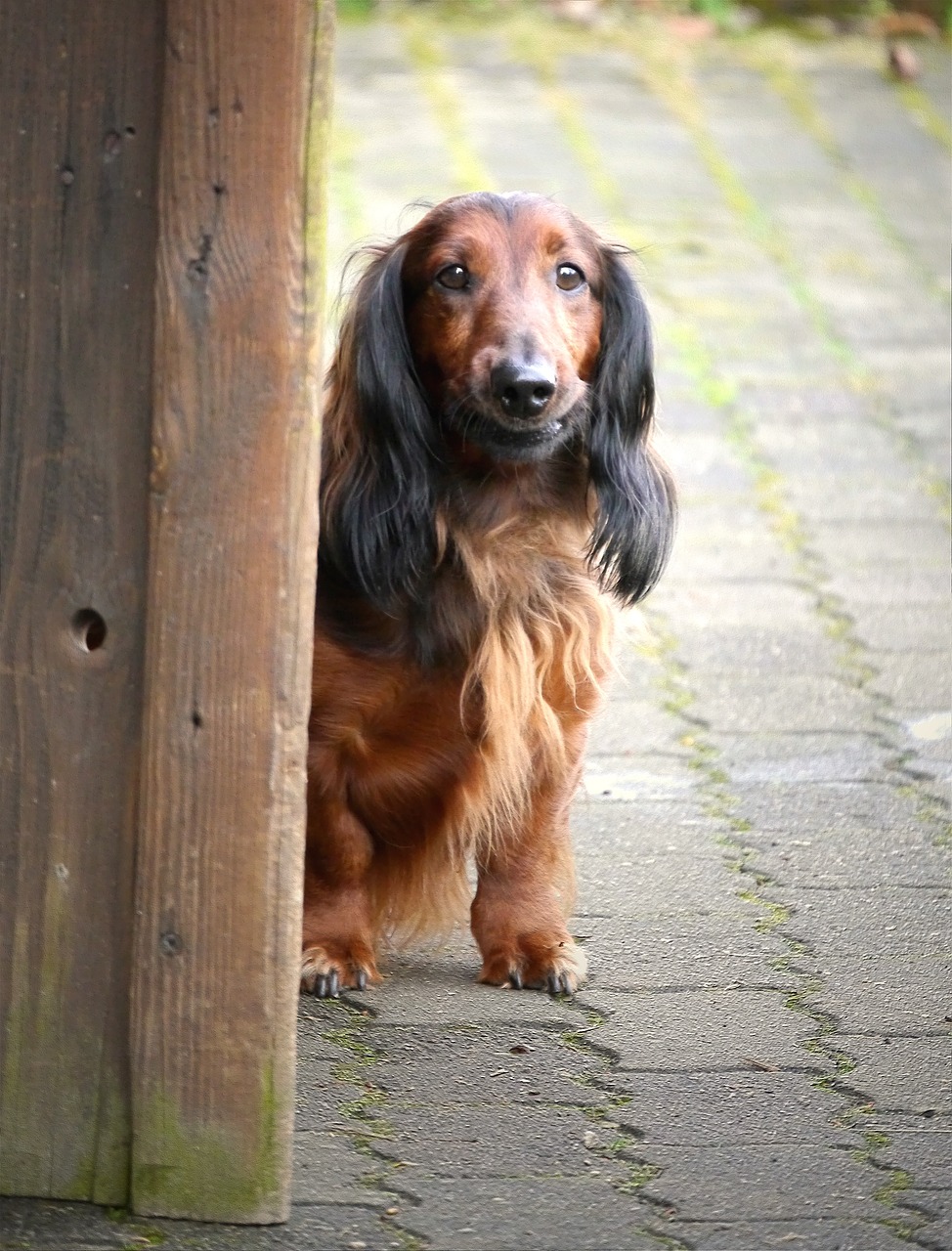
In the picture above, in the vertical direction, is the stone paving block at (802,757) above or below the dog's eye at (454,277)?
below

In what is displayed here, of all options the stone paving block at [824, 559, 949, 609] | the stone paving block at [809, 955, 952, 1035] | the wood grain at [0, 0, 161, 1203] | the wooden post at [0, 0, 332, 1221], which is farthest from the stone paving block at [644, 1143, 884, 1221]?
the stone paving block at [824, 559, 949, 609]

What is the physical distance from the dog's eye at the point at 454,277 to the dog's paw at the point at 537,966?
1.11 metres

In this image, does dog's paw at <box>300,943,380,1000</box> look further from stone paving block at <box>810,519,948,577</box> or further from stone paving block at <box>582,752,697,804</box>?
stone paving block at <box>810,519,948,577</box>

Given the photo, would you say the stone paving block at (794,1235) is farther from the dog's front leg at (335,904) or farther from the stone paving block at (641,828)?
the stone paving block at (641,828)

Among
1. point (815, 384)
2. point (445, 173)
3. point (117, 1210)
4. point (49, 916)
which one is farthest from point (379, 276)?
point (445, 173)

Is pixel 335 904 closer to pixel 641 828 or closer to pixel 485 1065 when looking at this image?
pixel 485 1065

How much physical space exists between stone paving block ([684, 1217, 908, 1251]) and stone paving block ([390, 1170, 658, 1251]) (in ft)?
0.25

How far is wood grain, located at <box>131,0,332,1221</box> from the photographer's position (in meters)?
2.04

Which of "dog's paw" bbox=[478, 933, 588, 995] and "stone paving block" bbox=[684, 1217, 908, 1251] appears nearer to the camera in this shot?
"stone paving block" bbox=[684, 1217, 908, 1251]

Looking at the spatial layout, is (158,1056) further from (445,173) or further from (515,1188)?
(445,173)

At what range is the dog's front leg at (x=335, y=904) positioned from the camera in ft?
10.3

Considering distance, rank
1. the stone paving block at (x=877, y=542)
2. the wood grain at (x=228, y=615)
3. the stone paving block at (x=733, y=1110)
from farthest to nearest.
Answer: the stone paving block at (x=877, y=542) → the stone paving block at (x=733, y=1110) → the wood grain at (x=228, y=615)

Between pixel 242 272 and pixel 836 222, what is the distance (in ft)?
20.3

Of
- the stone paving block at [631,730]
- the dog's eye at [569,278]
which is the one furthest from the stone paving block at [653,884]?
the dog's eye at [569,278]
